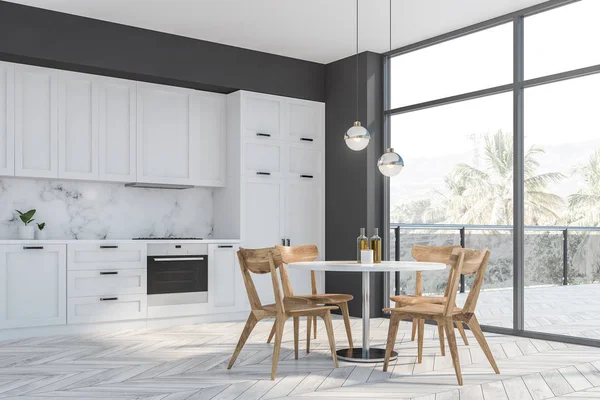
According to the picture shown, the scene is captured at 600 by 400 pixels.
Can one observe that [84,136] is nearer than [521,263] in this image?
No

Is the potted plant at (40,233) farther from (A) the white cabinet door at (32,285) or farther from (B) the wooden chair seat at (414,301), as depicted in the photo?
(B) the wooden chair seat at (414,301)

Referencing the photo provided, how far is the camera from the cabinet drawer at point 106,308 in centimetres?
549

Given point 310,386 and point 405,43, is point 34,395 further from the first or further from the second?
point 405,43

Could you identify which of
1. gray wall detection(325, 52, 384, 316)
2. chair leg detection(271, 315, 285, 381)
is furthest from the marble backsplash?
chair leg detection(271, 315, 285, 381)

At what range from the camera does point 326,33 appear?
20.0 feet

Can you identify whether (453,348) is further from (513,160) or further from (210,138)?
(210,138)

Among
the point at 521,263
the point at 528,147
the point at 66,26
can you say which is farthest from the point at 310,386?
the point at 66,26

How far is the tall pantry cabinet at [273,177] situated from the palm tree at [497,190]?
161 centimetres

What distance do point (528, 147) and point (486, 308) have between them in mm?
1419

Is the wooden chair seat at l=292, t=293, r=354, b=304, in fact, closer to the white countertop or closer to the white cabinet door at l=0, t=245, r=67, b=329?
the white countertop

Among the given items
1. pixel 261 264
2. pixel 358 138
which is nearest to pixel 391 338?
pixel 261 264

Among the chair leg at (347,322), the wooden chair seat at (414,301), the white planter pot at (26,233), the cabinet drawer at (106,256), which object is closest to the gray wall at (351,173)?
the wooden chair seat at (414,301)

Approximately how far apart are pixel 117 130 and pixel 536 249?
3802 millimetres

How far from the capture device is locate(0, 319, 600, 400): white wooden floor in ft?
11.5
